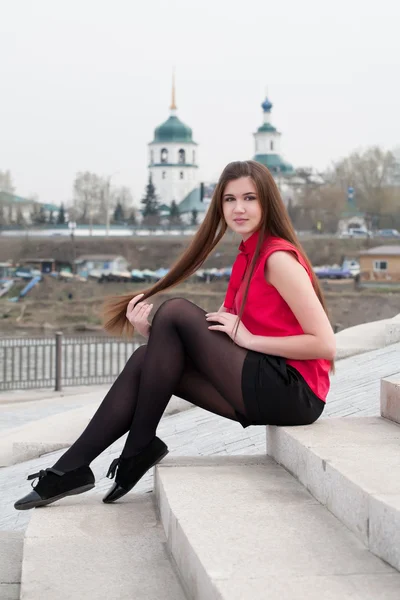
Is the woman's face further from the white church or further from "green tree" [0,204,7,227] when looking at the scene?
the white church

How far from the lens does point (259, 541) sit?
2066 mm

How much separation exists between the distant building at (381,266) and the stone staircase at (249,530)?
2231 inches

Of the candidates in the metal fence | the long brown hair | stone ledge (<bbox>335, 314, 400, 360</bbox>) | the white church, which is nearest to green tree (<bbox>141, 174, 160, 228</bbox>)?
the white church

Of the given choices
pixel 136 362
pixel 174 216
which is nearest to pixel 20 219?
pixel 174 216

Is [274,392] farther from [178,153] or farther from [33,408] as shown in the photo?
[178,153]

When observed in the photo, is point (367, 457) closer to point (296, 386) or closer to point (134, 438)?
point (296, 386)

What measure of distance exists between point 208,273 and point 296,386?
207 ft

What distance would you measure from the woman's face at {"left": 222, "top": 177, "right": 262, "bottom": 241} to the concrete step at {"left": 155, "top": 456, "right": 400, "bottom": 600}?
2.51 feet

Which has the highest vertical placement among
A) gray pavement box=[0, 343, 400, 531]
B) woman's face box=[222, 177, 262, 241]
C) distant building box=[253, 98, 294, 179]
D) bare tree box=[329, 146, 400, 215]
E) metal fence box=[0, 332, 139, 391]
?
distant building box=[253, 98, 294, 179]

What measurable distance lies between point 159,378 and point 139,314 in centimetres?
37

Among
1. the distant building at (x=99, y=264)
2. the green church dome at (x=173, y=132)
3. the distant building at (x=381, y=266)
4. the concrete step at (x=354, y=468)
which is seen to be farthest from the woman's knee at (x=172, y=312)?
the green church dome at (x=173, y=132)

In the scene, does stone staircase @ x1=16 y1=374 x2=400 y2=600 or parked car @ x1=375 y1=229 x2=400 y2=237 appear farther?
parked car @ x1=375 y1=229 x2=400 y2=237

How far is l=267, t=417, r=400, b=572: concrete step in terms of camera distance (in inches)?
78.4

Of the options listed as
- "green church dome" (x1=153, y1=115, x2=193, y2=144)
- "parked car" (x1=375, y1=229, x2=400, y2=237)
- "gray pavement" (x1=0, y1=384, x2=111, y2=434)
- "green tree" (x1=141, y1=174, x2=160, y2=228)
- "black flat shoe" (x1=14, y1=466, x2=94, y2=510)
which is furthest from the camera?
"green church dome" (x1=153, y1=115, x2=193, y2=144)
